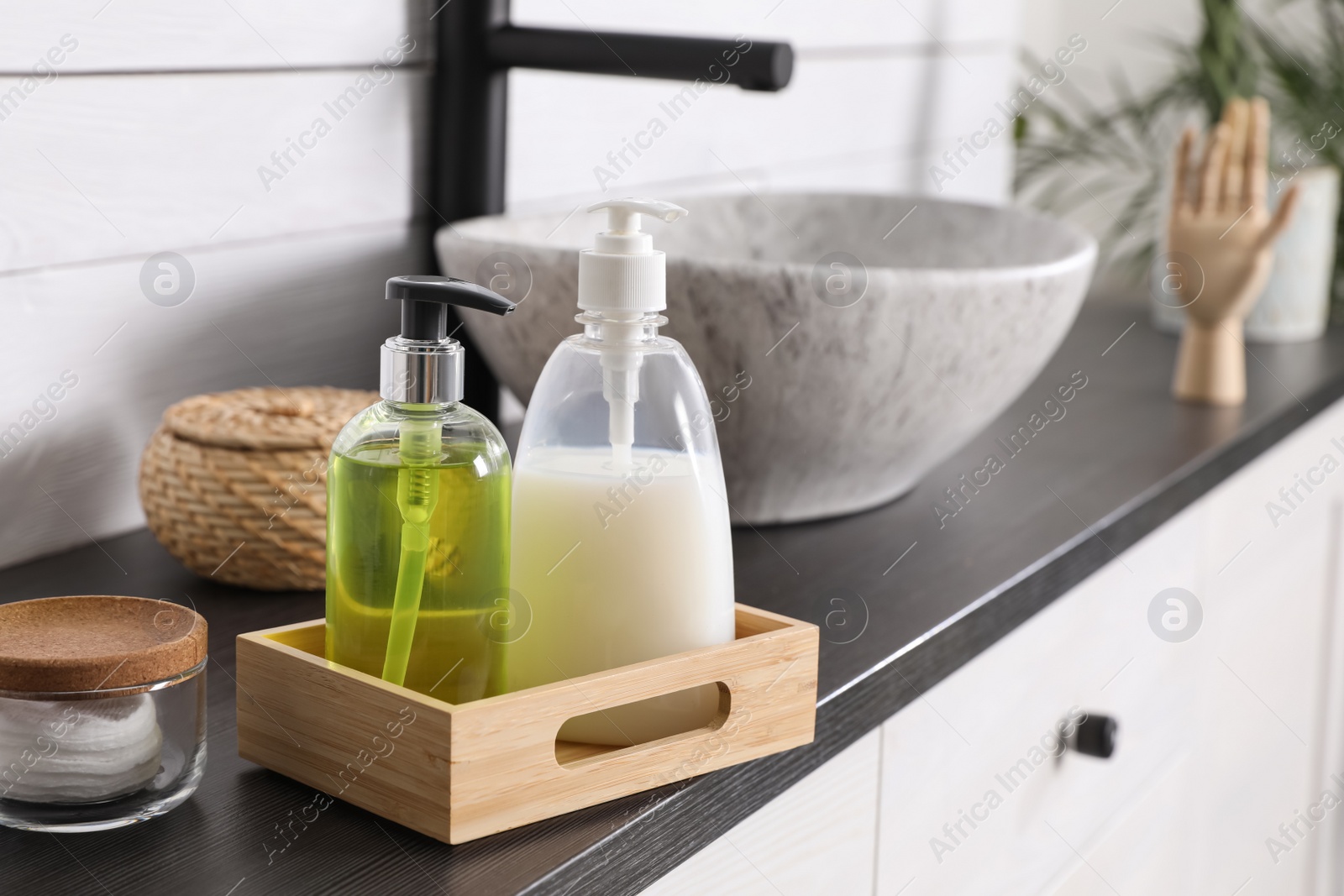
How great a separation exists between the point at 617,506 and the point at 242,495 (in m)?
0.26

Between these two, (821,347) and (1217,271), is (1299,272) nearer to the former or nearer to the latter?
(1217,271)

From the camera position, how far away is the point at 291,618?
25.2 inches

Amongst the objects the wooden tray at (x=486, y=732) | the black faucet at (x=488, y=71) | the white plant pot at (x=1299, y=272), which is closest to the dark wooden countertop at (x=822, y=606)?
the wooden tray at (x=486, y=732)

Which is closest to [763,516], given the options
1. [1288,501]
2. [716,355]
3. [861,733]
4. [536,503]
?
[716,355]

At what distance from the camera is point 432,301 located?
1.46ft

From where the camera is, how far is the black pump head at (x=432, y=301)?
44 centimetres

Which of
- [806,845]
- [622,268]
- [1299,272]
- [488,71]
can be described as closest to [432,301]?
[622,268]

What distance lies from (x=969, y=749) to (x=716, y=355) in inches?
10.1

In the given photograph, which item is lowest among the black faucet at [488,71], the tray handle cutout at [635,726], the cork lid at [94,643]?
the tray handle cutout at [635,726]

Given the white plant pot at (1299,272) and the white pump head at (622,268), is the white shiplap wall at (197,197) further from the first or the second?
the white plant pot at (1299,272)

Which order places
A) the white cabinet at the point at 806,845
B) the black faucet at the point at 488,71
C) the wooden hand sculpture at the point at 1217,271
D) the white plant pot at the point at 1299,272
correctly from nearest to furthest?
the white cabinet at the point at 806,845, the black faucet at the point at 488,71, the wooden hand sculpture at the point at 1217,271, the white plant pot at the point at 1299,272

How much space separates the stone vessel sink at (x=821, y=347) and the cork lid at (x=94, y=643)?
1.09 ft

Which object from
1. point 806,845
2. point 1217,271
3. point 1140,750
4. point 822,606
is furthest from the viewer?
point 1217,271

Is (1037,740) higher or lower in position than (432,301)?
lower
